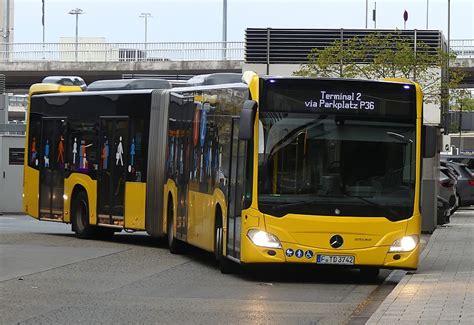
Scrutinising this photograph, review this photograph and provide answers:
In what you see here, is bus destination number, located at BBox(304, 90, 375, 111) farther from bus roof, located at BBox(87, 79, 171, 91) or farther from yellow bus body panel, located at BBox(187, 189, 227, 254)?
bus roof, located at BBox(87, 79, 171, 91)

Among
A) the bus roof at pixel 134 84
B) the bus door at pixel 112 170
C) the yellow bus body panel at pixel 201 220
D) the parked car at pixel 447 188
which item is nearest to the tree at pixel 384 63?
the parked car at pixel 447 188

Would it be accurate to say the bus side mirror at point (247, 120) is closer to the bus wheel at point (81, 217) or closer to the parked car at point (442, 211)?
the bus wheel at point (81, 217)

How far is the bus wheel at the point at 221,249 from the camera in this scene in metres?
15.9

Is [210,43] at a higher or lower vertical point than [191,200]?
higher

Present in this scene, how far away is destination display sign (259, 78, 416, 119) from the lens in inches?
586

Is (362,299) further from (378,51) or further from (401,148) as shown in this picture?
(378,51)

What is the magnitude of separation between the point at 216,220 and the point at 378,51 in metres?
21.4

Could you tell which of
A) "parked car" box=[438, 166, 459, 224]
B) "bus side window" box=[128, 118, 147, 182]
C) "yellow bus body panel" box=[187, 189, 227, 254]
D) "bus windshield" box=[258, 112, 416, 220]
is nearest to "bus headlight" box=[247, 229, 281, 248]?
"bus windshield" box=[258, 112, 416, 220]

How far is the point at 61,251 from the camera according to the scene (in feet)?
63.0

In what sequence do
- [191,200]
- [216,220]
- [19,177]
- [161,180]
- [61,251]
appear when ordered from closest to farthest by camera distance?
1. [216,220]
2. [191,200]
3. [61,251]
4. [161,180]
5. [19,177]

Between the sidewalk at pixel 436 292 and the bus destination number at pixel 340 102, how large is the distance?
2.41m

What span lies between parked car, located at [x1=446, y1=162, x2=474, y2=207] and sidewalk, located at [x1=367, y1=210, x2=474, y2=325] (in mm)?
18123

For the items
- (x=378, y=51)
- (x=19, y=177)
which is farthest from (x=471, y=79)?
(x=19, y=177)

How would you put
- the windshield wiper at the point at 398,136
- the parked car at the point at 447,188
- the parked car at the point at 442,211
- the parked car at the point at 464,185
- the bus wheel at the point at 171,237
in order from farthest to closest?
1. the parked car at the point at 464,185
2. the parked car at the point at 447,188
3. the parked car at the point at 442,211
4. the bus wheel at the point at 171,237
5. the windshield wiper at the point at 398,136
